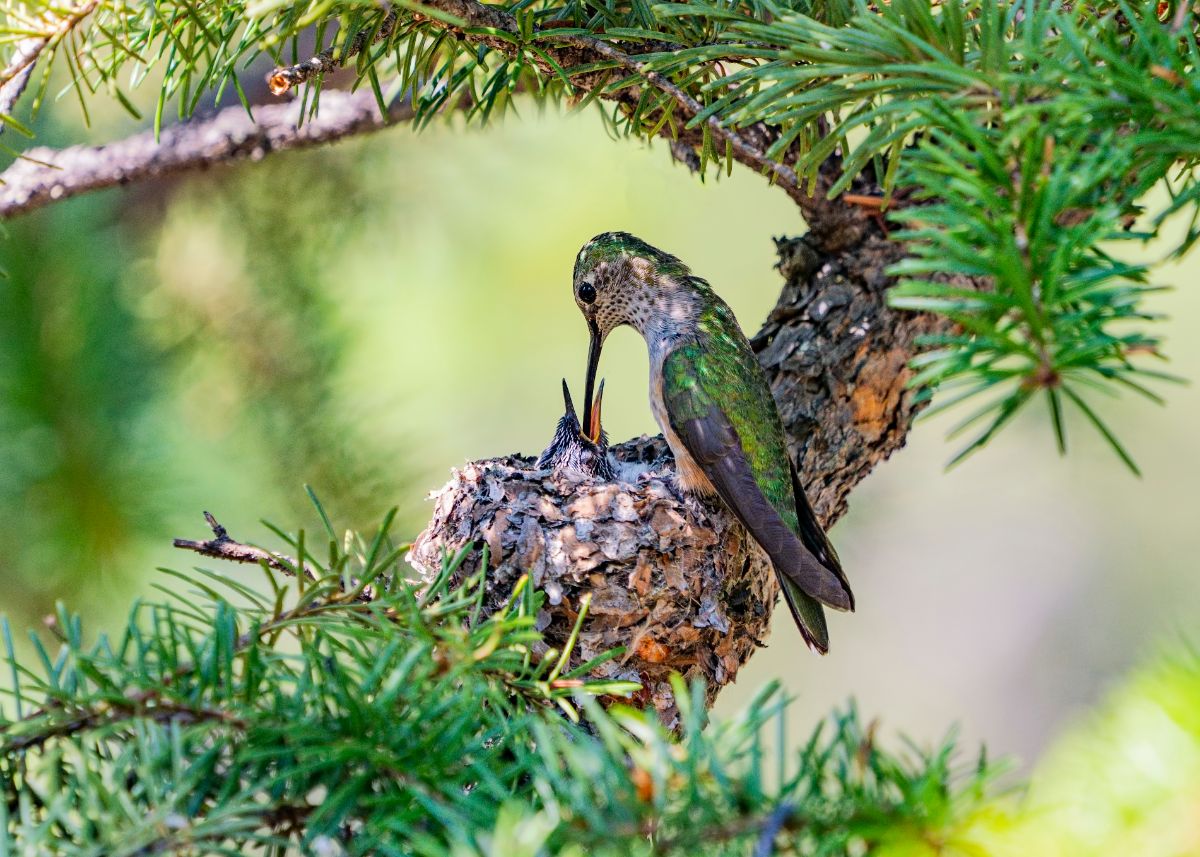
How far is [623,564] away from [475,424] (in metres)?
3.20

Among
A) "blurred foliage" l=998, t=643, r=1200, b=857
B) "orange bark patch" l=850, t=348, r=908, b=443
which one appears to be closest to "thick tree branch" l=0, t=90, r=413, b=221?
"orange bark patch" l=850, t=348, r=908, b=443

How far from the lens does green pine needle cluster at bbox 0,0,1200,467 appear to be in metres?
0.81

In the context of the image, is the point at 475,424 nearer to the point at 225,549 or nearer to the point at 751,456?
the point at 751,456

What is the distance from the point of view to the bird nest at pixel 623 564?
2104 millimetres

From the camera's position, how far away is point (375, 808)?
2.98 feet

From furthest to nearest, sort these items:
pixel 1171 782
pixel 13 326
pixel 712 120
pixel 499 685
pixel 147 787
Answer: pixel 13 326 → pixel 712 120 → pixel 499 685 → pixel 147 787 → pixel 1171 782

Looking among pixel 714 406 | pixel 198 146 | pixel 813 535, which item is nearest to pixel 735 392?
pixel 714 406

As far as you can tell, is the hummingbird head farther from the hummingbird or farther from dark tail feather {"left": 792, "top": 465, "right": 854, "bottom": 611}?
dark tail feather {"left": 792, "top": 465, "right": 854, "bottom": 611}

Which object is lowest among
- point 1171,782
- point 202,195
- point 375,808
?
point 1171,782

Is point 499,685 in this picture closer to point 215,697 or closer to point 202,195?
point 215,697

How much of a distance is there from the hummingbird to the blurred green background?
566 millimetres

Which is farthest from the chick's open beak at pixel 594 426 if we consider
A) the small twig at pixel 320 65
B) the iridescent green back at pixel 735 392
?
the small twig at pixel 320 65

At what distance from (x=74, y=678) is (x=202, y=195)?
2259 mm

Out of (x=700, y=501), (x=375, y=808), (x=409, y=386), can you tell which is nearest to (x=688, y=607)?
(x=700, y=501)
